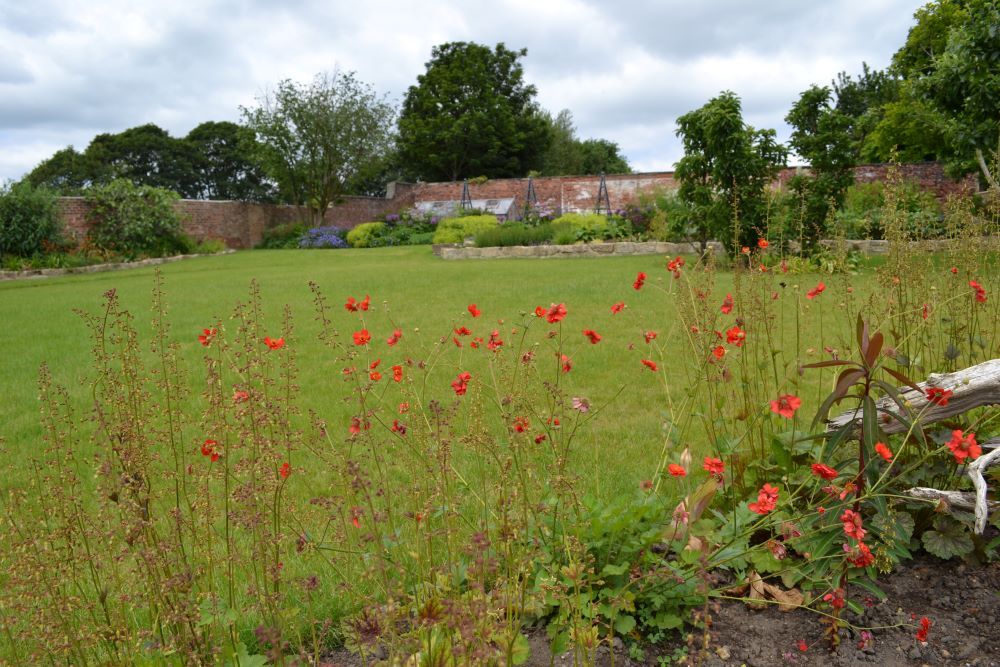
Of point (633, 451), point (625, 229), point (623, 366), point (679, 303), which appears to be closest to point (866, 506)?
point (679, 303)

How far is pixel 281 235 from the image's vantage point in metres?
26.1

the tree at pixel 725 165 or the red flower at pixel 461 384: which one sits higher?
the tree at pixel 725 165

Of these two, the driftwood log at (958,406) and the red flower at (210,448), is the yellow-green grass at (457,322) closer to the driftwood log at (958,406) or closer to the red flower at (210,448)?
the red flower at (210,448)

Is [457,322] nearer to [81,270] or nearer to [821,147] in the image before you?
[821,147]

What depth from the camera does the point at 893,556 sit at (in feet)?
6.36

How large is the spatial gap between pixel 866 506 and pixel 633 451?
1.31 meters

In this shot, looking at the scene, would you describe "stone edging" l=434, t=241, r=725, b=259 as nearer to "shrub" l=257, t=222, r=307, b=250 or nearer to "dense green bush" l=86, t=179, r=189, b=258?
"dense green bush" l=86, t=179, r=189, b=258

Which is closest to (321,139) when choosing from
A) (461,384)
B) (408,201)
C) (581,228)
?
(408,201)

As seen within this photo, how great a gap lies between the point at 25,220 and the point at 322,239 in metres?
8.82

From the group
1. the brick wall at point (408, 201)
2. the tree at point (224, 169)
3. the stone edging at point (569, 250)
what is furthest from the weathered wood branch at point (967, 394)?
the tree at point (224, 169)

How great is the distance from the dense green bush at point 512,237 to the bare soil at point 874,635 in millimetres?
14764

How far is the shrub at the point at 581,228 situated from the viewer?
16423mm

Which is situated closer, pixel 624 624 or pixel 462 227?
pixel 624 624

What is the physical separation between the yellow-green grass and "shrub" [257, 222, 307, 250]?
31.7ft
